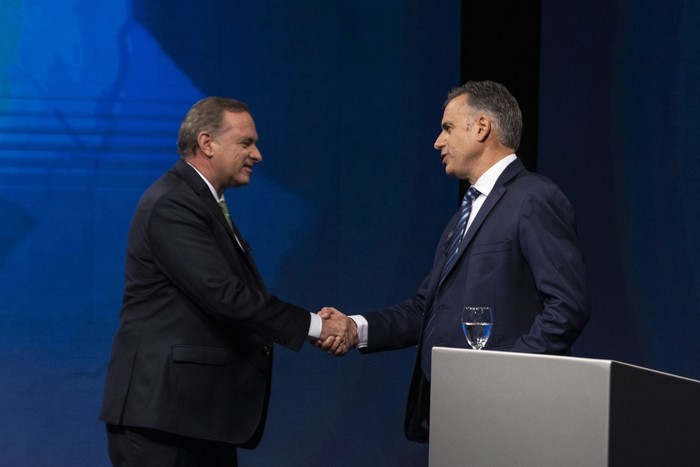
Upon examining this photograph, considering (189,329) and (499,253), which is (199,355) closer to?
(189,329)

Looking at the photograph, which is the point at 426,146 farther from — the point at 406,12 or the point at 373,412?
the point at 373,412

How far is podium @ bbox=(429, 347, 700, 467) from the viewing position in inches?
64.4

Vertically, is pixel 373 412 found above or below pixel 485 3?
below

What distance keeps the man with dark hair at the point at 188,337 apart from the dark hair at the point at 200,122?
0.06 meters

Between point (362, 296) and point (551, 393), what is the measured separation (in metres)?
2.75

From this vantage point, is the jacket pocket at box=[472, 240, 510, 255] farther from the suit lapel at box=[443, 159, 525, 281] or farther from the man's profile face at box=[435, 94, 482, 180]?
the man's profile face at box=[435, 94, 482, 180]

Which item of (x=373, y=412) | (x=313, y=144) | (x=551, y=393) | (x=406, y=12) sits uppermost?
(x=406, y=12)

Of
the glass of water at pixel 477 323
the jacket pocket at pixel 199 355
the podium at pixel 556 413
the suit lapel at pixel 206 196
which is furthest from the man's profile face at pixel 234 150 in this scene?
the podium at pixel 556 413

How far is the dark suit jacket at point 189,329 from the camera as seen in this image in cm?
269

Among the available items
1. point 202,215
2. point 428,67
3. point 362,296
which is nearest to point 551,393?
point 202,215

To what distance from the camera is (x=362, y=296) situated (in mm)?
4441

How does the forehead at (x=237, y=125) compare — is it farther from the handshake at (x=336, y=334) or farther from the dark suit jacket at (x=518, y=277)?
the dark suit jacket at (x=518, y=277)

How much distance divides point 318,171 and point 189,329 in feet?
5.91

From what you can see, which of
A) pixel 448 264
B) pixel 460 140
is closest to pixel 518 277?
pixel 448 264
